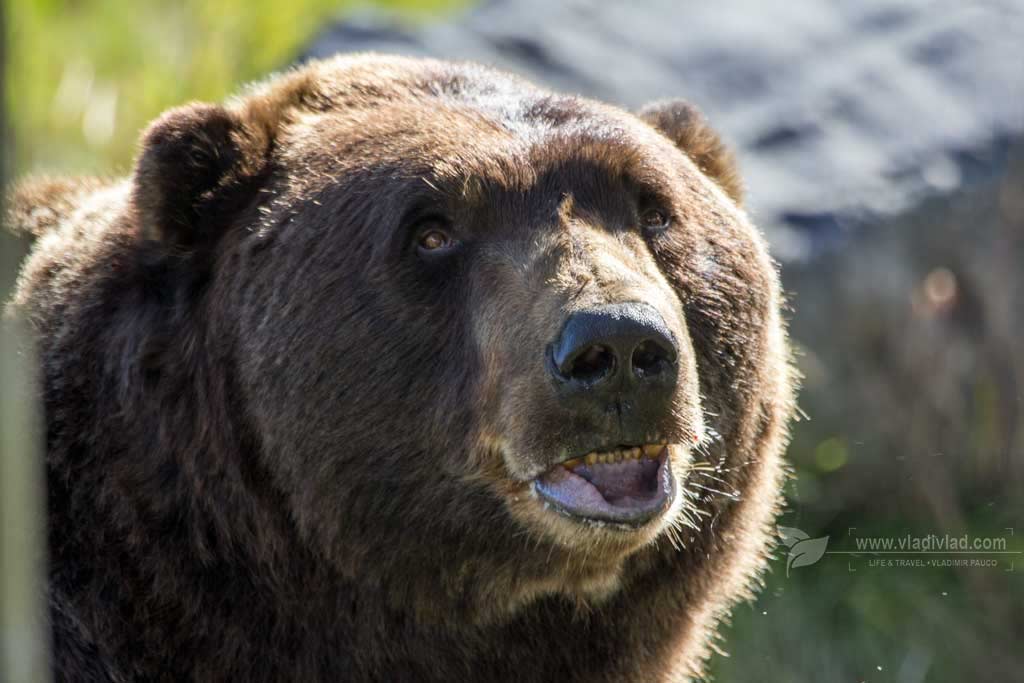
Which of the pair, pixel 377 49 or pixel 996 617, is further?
pixel 377 49

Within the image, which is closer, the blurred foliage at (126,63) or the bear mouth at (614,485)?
the bear mouth at (614,485)

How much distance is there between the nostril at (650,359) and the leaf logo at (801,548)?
4.65 metres

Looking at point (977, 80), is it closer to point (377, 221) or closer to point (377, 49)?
point (377, 49)

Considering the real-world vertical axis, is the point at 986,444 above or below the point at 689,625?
below

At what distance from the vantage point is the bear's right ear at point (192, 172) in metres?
4.47

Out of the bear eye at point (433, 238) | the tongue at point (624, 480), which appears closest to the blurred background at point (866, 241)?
the bear eye at point (433, 238)

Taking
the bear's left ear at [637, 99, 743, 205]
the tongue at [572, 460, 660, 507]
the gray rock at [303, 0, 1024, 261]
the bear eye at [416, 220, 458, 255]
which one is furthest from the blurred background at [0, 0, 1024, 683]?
the tongue at [572, 460, 660, 507]

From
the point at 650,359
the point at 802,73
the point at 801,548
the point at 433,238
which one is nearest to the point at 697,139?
the point at 433,238

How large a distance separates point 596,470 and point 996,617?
5.20 metres

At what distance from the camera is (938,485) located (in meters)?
8.53

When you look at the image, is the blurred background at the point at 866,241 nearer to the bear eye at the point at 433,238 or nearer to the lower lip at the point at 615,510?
the bear eye at the point at 433,238

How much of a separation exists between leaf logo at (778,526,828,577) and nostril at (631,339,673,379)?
465 cm

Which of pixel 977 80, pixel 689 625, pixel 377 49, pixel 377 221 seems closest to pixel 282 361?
pixel 377 221

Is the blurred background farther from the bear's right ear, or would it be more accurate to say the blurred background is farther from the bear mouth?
the bear mouth
